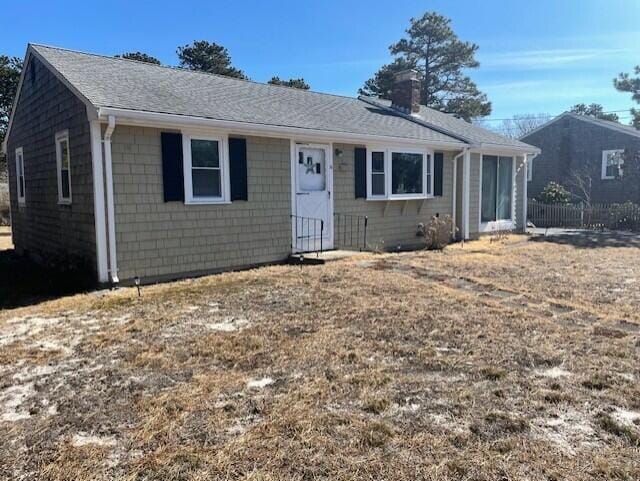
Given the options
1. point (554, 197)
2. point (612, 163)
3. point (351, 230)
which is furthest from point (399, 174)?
point (612, 163)

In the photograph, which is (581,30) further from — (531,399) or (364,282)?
(531,399)

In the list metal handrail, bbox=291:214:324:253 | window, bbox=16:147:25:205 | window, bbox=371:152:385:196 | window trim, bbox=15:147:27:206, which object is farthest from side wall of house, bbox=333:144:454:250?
window, bbox=16:147:25:205

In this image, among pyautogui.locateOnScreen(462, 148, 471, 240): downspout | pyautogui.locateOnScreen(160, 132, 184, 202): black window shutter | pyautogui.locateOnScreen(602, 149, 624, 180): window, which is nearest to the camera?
pyautogui.locateOnScreen(160, 132, 184, 202): black window shutter

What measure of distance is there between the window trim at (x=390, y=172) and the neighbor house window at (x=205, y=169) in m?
3.46

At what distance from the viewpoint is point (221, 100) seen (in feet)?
30.1

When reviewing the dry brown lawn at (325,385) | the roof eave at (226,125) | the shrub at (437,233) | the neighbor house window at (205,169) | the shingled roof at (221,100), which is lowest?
the dry brown lawn at (325,385)

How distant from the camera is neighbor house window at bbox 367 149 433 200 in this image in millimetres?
10641

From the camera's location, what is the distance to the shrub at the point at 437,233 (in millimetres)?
10930

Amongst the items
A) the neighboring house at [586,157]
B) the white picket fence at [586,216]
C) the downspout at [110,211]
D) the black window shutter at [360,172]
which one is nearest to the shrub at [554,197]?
the white picket fence at [586,216]

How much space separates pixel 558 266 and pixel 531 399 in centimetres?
624

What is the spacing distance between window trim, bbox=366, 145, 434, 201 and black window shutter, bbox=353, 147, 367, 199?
88 millimetres

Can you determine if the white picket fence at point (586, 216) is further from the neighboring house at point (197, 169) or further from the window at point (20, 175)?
the window at point (20, 175)

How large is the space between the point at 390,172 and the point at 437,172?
5.46 ft

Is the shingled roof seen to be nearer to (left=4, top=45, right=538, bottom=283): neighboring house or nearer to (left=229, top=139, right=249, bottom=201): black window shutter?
(left=4, top=45, right=538, bottom=283): neighboring house
